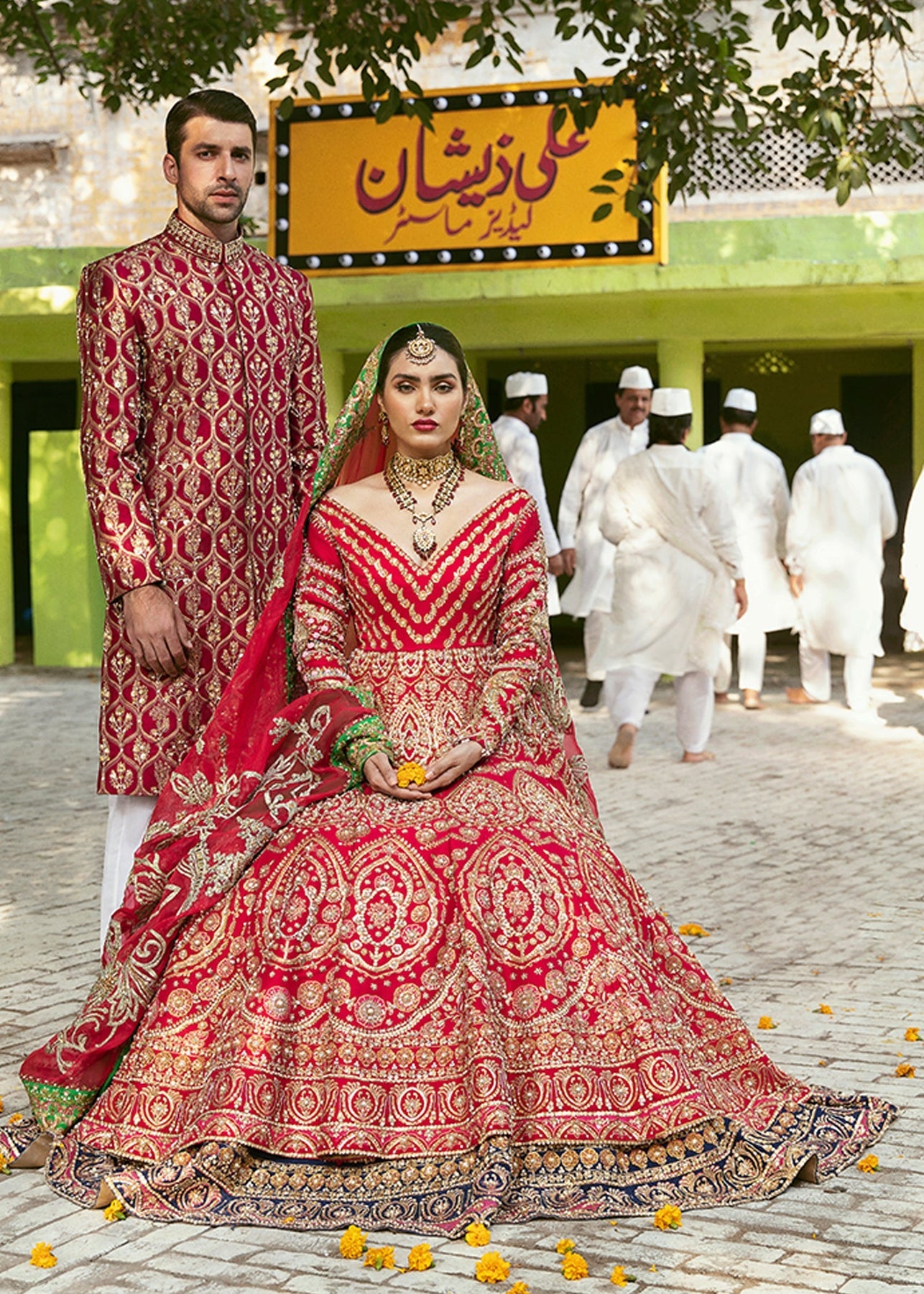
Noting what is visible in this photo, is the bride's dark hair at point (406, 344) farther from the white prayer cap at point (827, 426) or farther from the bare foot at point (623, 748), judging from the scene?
the white prayer cap at point (827, 426)

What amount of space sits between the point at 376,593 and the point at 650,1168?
1.42 metres

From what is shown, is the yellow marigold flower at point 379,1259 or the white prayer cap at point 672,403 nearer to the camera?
the yellow marigold flower at point 379,1259

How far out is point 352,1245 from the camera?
3.34 meters

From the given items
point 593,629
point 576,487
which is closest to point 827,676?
point 593,629

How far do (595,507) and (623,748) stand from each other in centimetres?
286

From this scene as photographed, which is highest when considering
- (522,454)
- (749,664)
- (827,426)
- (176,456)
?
(827,426)

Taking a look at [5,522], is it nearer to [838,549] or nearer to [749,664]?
[749,664]

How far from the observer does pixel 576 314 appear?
14.5 m

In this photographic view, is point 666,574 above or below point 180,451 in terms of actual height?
below

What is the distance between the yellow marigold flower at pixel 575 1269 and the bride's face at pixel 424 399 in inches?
73.2

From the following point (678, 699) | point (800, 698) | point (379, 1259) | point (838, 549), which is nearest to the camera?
point (379, 1259)

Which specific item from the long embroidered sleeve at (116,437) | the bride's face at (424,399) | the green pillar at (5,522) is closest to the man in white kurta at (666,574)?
the bride's face at (424,399)

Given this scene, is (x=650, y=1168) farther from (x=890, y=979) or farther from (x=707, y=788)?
(x=707, y=788)

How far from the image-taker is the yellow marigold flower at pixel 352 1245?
3338 mm
